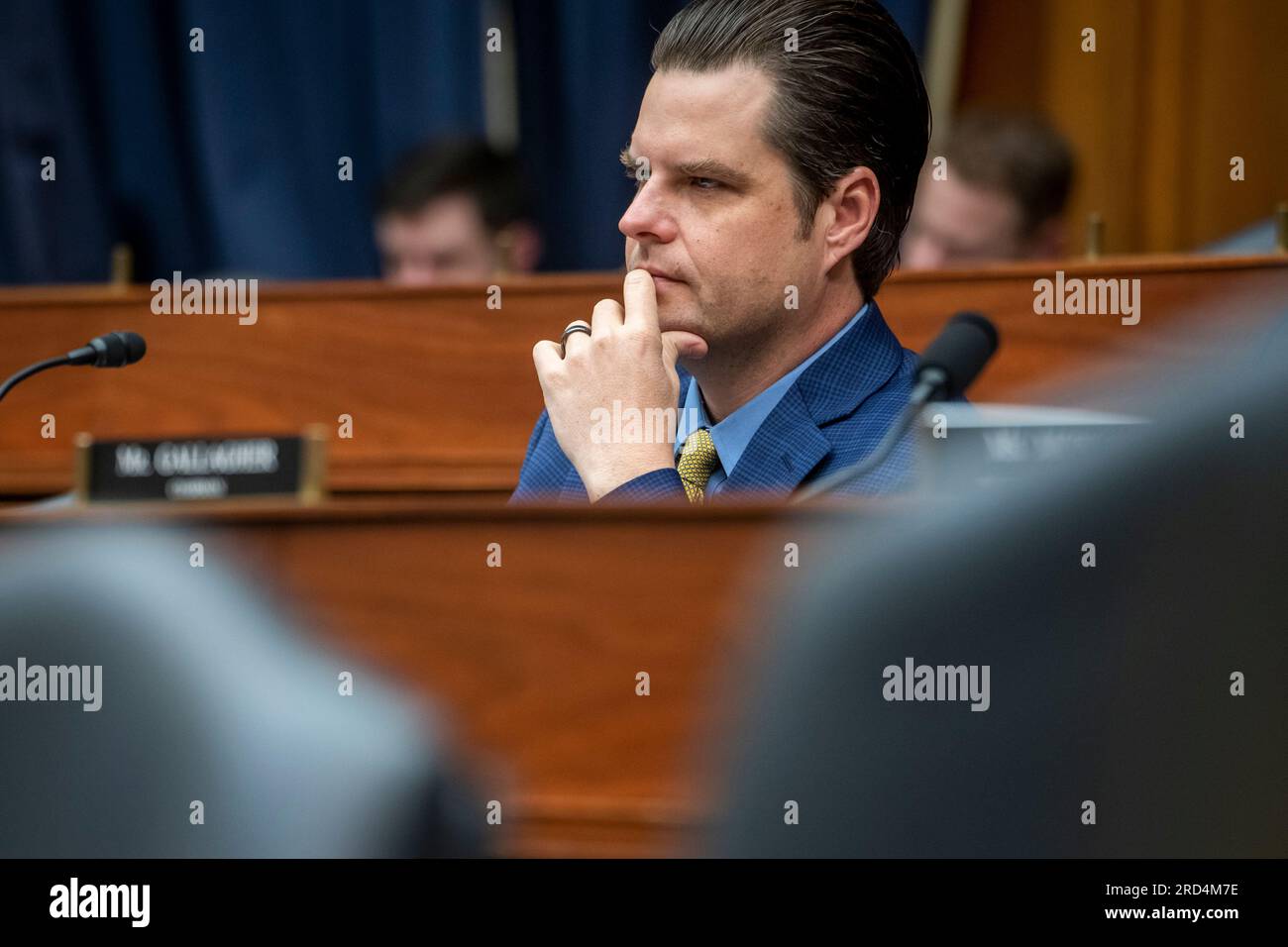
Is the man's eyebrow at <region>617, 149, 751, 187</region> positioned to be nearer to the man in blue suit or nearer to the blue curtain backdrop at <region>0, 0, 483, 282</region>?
the man in blue suit

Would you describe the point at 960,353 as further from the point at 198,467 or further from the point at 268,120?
the point at 268,120

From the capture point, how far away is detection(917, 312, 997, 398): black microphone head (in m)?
1.04

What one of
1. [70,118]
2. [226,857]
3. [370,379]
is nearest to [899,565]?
[226,857]

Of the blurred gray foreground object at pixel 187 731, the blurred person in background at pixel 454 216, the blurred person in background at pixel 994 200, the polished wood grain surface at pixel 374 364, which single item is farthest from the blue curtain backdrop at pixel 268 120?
the blurred gray foreground object at pixel 187 731

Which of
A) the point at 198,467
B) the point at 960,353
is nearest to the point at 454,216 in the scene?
the point at 198,467

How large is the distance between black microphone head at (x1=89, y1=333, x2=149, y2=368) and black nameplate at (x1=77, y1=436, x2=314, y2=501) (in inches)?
8.8

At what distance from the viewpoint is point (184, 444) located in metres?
1.12

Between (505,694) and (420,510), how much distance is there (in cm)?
11

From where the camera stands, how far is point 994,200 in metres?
2.29

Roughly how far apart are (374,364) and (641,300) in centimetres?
92

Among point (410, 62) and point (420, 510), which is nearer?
point (420, 510)

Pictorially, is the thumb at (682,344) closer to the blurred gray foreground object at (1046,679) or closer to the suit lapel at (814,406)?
the suit lapel at (814,406)
